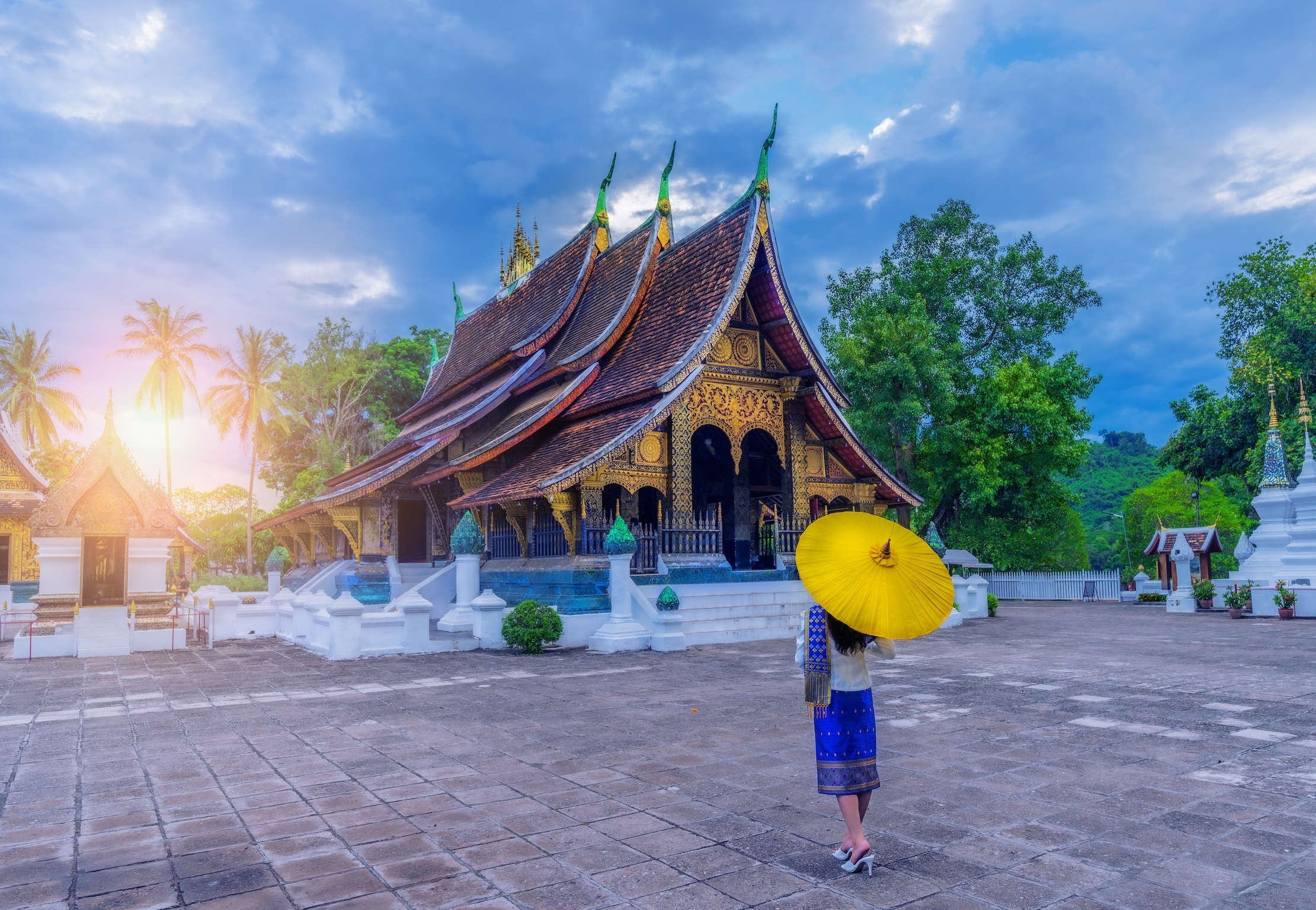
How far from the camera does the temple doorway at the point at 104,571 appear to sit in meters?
12.9

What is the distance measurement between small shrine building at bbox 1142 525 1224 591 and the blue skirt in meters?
22.2

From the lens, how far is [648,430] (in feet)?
43.4

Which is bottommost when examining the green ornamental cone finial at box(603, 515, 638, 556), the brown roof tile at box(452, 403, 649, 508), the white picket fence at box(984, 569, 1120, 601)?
the white picket fence at box(984, 569, 1120, 601)

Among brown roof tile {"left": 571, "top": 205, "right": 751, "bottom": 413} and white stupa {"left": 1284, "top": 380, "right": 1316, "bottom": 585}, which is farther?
white stupa {"left": 1284, "top": 380, "right": 1316, "bottom": 585}

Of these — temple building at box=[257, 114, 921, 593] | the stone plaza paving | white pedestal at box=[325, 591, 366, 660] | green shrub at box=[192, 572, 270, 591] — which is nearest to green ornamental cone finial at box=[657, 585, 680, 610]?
temple building at box=[257, 114, 921, 593]

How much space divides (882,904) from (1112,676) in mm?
6688

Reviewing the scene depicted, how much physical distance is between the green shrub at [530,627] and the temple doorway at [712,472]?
20.7 ft

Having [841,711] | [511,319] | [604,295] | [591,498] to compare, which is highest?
[511,319]

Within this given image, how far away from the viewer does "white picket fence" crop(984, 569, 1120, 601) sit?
91.4 feet

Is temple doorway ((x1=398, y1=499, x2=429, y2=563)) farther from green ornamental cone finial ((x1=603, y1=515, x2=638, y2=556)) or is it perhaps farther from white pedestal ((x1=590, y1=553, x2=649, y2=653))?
green ornamental cone finial ((x1=603, y1=515, x2=638, y2=556))

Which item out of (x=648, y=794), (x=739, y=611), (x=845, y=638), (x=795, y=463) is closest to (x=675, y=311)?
(x=795, y=463)

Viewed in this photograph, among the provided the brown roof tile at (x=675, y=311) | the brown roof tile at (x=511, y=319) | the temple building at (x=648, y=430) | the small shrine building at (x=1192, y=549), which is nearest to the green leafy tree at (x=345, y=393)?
the brown roof tile at (x=511, y=319)

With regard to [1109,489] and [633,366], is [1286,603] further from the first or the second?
[1109,489]

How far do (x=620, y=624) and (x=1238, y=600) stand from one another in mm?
14826
